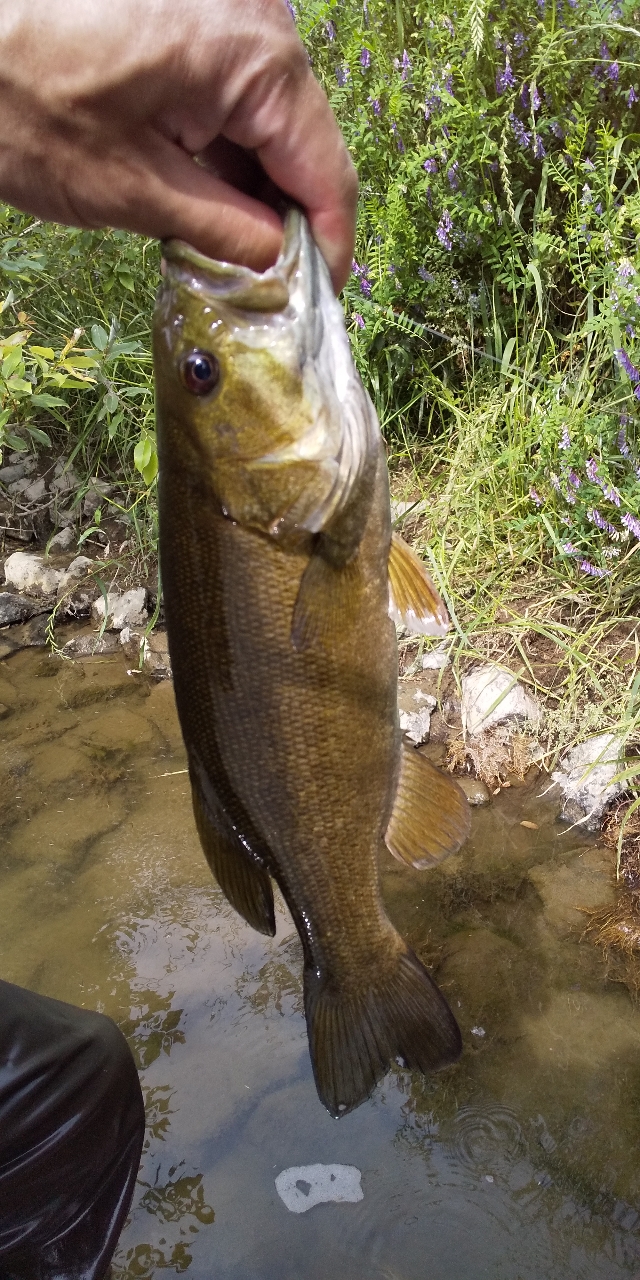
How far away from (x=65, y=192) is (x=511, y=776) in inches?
104

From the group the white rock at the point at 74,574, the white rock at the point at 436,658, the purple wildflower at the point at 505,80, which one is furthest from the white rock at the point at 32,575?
the purple wildflower at the point at 505,80

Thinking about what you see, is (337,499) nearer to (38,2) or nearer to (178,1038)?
(38,2)

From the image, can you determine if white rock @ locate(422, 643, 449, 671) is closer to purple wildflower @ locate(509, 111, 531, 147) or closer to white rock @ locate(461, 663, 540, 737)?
white rock @ locate(461, 663, 540, 737)

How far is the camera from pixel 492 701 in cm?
343

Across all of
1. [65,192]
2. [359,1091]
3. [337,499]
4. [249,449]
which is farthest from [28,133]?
[359,1091]

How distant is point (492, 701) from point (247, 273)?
7.97 feet

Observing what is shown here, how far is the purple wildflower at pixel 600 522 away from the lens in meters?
3.20

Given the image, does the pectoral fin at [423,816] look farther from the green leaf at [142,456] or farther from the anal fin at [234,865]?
the green leaf at [142,456]

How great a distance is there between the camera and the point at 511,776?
10.9 ft

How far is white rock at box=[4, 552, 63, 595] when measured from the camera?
5.09 meters

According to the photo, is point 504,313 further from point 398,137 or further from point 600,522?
point 600,522

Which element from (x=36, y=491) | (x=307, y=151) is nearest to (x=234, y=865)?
(x=307, y=151)

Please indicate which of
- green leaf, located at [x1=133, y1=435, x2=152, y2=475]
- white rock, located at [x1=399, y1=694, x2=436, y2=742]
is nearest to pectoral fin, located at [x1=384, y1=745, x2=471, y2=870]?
white rock, located at [x1=399, y1=694, x2=436, y2=742]

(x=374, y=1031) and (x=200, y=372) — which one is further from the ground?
(x=200, y=372)
